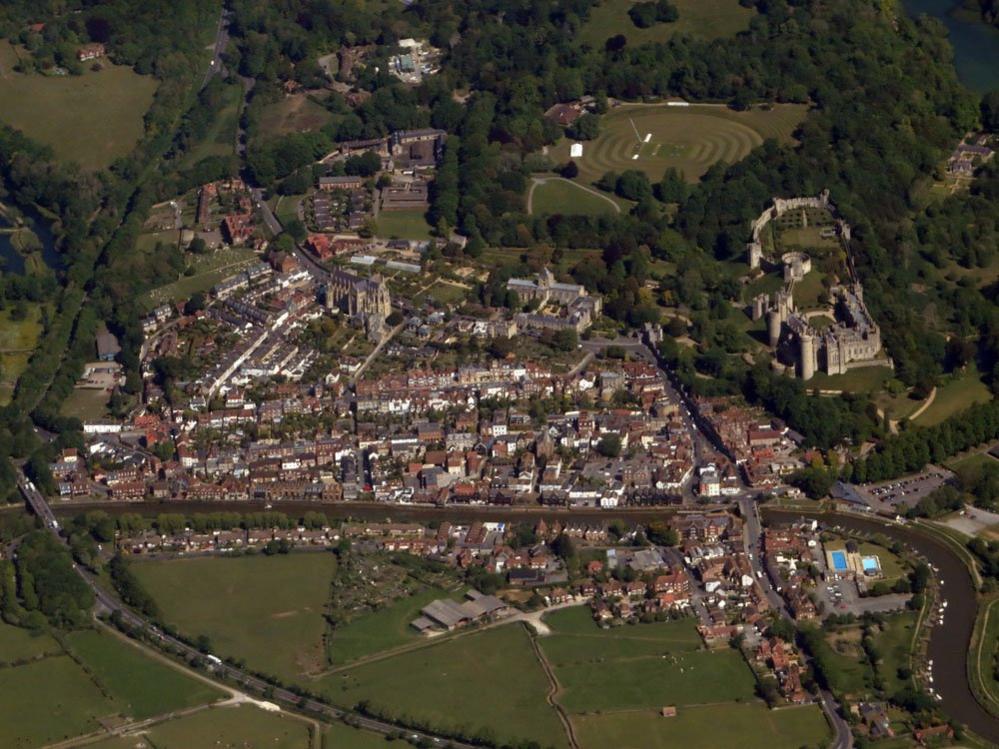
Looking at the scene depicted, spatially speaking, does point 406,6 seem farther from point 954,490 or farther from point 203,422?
point 954,490

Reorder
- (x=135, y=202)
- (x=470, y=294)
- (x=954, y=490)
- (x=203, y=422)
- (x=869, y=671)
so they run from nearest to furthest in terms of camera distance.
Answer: (x=869, y=671) < (x=954, y=490) < (x=203, y=422) < (x=470, y=294) < (x=135, y=202)

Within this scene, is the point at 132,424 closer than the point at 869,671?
No

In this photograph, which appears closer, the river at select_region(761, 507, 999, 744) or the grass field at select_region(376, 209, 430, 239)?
the river at select_region(761, 507, 999, 744)

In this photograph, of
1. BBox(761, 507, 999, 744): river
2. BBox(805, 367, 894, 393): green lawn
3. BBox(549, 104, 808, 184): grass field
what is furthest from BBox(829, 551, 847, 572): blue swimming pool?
BBox(549, 104, 808, 184): grass field

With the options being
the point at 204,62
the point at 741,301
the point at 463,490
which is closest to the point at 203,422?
the point at 463,490

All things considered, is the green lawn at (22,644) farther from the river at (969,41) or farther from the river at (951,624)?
the river at (969,41)

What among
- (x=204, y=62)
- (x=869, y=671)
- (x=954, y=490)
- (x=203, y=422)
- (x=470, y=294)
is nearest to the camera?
(x=869, y=671)

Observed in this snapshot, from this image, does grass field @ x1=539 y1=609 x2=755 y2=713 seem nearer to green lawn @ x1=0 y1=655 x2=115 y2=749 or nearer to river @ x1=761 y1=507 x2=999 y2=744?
river @ x1=761 y1=507 x2=999 y2=744

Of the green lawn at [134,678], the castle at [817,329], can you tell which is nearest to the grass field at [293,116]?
the castle at [817,329]
